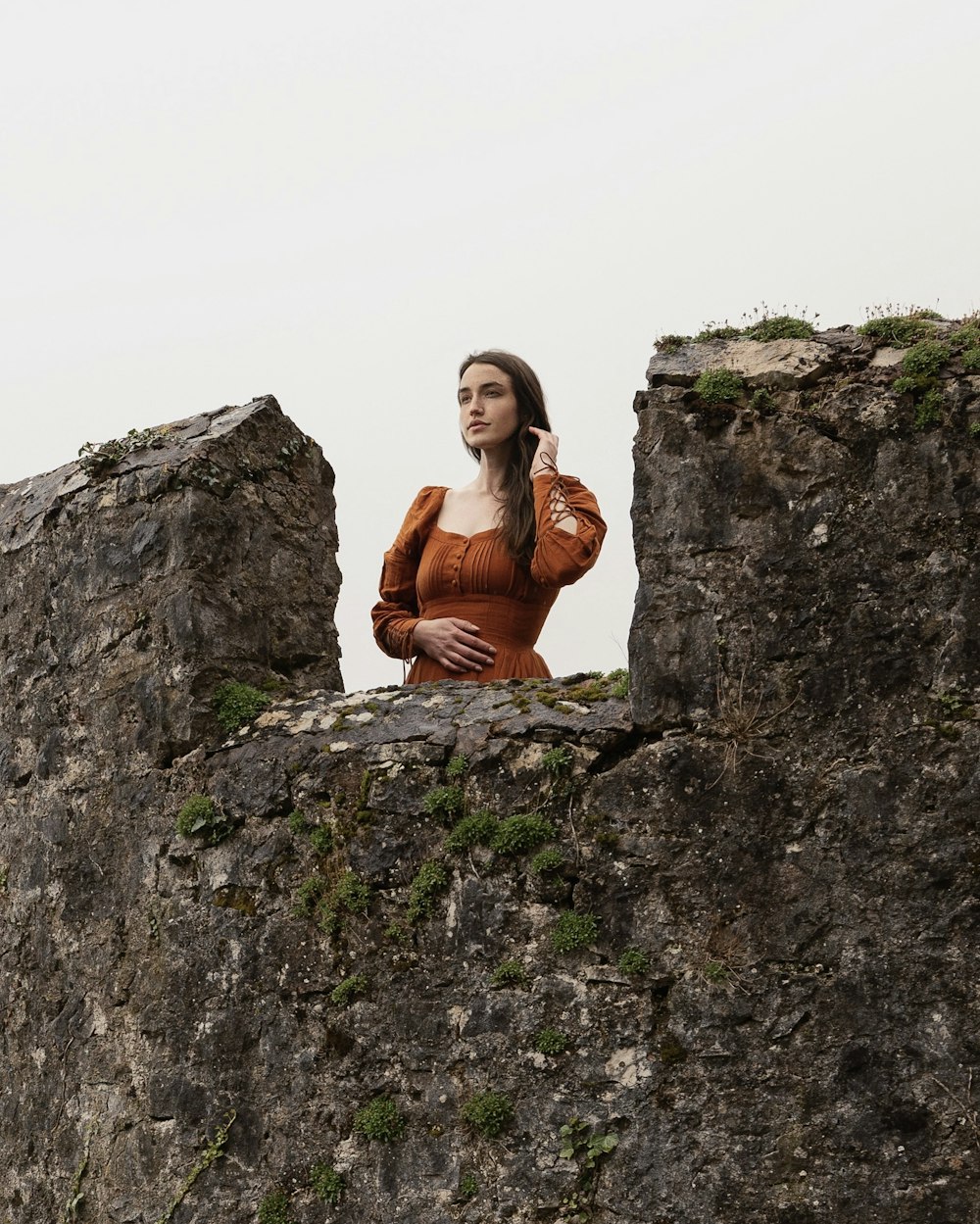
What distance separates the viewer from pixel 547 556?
5.90 metres

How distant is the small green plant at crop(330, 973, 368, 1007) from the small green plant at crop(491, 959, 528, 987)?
0.54 m

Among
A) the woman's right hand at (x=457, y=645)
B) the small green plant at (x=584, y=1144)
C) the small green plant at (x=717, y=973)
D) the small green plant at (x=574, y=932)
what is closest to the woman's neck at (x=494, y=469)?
the woman's right hand at (x=457, y=645)

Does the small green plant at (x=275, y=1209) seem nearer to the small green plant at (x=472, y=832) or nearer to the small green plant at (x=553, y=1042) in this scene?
the small green plant at (x=553, y=1042)

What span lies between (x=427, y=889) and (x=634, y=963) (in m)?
0.81

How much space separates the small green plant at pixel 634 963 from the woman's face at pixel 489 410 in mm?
2384

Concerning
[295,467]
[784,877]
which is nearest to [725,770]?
[784,877]

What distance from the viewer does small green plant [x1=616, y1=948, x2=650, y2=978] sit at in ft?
16.3

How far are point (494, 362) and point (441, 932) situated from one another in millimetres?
2495

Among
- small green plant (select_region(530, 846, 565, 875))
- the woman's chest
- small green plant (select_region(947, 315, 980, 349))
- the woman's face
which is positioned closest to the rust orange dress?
the woman's chest

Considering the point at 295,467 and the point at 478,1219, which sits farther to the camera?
the point at 295,467

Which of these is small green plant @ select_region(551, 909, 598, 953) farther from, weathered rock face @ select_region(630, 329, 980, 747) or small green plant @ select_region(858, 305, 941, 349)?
small green plant @ select_region(858, 305, 941, 349)

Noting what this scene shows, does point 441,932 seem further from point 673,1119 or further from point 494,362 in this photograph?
point 494,362

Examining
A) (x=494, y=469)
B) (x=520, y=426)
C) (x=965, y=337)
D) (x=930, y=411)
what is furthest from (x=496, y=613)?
(x=965, y=337)

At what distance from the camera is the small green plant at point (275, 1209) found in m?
5.35
